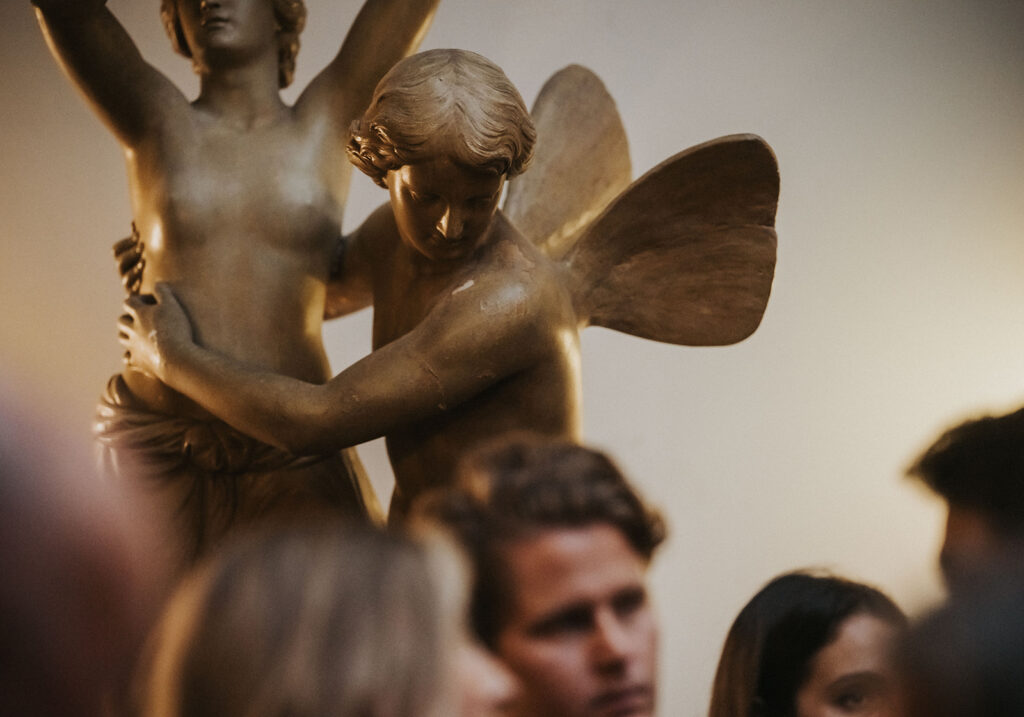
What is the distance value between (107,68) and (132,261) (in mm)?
323

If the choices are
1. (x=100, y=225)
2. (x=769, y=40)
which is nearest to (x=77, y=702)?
(x=100, y=225)

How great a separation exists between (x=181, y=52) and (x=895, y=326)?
6.55 feet

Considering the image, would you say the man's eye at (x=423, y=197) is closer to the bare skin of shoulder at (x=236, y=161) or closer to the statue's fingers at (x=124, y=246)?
the bare skin of shoulder at (x=236, y=161)

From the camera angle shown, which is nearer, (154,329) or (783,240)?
(154,329)

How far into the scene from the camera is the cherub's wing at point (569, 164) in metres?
2.44

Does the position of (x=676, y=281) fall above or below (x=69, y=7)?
below

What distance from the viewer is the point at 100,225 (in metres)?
3.41

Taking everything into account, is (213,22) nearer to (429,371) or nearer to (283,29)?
(283,29)

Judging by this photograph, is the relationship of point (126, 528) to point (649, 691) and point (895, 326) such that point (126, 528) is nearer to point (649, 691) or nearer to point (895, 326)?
point (649, 691)

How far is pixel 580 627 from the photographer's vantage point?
136 centimetres

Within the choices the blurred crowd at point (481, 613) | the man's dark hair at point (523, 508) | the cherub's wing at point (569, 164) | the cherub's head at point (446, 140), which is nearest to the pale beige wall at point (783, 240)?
the cherub's wing at point (569, 164)

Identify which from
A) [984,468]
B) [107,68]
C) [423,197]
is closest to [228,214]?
[107,68]

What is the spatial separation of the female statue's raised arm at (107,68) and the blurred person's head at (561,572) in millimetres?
1118

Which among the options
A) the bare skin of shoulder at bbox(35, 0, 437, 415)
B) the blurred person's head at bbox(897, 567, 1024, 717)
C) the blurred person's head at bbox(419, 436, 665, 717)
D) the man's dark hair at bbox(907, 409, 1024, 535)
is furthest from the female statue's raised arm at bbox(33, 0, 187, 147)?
the blurred person's head at bbox(897, 567, 1024, 717)
